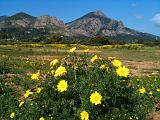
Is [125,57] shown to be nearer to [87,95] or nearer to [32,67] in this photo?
[32,67]

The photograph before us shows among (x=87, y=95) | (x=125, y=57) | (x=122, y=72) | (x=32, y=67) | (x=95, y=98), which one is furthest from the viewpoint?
(x=125, y=57)

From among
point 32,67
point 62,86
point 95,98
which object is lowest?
point 32,67

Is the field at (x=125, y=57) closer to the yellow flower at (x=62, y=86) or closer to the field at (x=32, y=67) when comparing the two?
the field at (x=32, y=67)

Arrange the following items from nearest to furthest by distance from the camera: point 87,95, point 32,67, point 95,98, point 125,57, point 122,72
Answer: point 95,98
point 87,95
point 122,72
point 32,67
point 125,57

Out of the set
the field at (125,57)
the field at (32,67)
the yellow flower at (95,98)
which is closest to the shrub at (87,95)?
the yellow flower at (95,98)

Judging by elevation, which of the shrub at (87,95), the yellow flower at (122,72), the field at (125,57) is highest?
the yellow flower at (122,72)

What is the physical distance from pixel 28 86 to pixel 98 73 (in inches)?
242

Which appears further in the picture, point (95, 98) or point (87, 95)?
point (87, 95)

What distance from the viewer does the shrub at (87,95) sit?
19.0 feet

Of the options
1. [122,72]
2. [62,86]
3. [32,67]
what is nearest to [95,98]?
[62,86]

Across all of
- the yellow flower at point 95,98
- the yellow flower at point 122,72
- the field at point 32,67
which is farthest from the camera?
the field at point 32,67

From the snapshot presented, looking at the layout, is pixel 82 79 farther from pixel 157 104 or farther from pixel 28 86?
pixel 28 86

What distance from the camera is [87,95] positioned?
5820mm

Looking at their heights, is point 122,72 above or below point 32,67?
above
